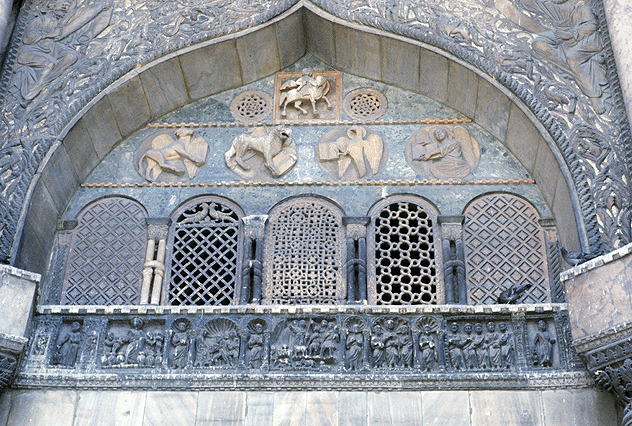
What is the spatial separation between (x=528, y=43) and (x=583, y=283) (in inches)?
117

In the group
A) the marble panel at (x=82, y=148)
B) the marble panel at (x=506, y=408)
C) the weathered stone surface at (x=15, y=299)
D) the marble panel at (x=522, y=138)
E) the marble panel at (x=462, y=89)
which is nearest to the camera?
the marble panel at (x=506, y=408)

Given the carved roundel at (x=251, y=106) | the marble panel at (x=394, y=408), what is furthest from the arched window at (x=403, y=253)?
the carved roundel at (x=251, y=106)

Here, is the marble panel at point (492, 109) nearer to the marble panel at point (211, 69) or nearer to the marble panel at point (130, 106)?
the marble panel at point (211, 69)

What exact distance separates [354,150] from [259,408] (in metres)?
3.31

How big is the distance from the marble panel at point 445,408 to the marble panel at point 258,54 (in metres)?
4.54

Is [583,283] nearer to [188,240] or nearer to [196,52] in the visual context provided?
[188,240]

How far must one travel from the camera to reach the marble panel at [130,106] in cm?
1155

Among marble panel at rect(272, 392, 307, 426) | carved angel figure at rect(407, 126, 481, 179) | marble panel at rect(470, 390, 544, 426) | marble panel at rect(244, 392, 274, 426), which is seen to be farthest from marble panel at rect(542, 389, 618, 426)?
carved angel figure at rect(407, 126, 481, 179)

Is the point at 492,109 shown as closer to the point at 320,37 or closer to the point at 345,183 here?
the point at 345,183

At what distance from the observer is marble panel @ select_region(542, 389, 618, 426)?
9.34m

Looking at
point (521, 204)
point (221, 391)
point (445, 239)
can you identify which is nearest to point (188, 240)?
point (221, 391)

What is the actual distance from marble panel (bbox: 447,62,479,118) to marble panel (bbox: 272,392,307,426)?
3.99 meters

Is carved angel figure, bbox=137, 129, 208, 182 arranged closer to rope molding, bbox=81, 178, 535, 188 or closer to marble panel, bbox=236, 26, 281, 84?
rope molding, bbox=81, 178, 535, 188

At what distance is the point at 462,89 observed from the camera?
1162 cm
